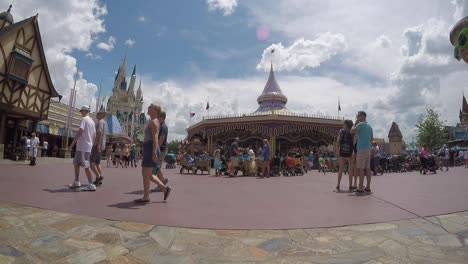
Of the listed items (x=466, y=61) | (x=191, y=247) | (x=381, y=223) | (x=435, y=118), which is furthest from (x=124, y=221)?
(x=435, y=118)

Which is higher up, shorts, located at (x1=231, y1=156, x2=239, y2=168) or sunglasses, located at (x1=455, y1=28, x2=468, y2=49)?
sunglasses, located at (x1=455, y1=28, x2=468, y2=49)

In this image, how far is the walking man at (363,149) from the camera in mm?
5383

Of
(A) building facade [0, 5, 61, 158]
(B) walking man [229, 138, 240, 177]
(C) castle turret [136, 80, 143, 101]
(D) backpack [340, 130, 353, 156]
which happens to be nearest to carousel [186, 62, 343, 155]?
(B) walking man [229, 138, 240, 177]

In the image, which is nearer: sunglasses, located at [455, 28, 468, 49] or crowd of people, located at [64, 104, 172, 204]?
sunglasses, located at [455, 28, 468, 49]

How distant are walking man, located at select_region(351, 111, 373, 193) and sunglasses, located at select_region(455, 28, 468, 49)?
9.23ft

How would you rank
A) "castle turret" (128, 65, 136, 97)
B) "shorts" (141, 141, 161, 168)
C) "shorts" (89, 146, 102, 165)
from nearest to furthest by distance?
"shorts" (141, 141, 161, 168), "shorts" (89, 146, 102, 165), "castle turret" (128, 65, 136, 97)

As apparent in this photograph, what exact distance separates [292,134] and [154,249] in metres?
21.0

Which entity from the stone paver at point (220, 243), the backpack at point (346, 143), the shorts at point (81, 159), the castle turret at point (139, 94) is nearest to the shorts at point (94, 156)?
the shorts at point (81, 159)

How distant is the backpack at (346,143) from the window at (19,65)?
17.3 m

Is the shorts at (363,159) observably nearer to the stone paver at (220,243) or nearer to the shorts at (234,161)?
the stone paver at (220,243)

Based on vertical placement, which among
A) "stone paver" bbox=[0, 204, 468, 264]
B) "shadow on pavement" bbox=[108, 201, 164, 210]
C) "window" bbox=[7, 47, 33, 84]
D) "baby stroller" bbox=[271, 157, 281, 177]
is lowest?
"stone paver" bbox=[0, 204, 468, 264]

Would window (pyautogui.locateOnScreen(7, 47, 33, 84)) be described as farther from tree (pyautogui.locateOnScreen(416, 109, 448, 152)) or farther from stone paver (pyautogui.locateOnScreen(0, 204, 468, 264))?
tree (pyautogui.locateOnScreen(416, 109, 448, 152))

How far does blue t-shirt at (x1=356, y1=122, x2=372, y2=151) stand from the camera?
5.46 metres

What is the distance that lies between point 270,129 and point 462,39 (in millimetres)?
17582
